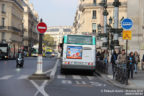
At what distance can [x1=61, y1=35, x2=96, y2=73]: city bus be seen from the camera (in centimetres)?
2286

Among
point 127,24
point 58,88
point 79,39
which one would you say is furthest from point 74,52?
point 58,88

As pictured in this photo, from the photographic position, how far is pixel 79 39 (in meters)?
23.6

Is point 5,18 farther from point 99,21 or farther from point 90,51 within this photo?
point 90,51

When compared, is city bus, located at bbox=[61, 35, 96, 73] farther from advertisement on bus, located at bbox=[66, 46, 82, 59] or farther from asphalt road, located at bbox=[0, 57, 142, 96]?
asphalt road, located at bbox=[0, 57, 142, 96]

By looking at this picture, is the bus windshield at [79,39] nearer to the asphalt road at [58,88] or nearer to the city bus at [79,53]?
the city bus at [79,53]

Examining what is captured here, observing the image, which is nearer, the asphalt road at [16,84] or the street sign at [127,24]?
the asphalt road at [16,84]

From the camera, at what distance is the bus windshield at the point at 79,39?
2339 centimetres

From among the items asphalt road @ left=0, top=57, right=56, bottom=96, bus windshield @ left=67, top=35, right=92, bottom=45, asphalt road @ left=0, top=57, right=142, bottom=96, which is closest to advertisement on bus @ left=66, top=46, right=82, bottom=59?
bus windshield @ left=67, top=35, right=92, bottom=45

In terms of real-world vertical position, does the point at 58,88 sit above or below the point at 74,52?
below

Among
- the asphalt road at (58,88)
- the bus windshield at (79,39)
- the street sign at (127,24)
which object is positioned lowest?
the asphalt road at (58,88)

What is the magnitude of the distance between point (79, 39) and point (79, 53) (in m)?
1.07

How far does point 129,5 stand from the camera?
3170cm

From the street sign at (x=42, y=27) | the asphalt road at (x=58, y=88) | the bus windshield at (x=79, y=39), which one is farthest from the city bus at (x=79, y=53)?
the street sign at (x=42, y=27)

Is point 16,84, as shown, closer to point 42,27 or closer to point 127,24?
point 42,27
